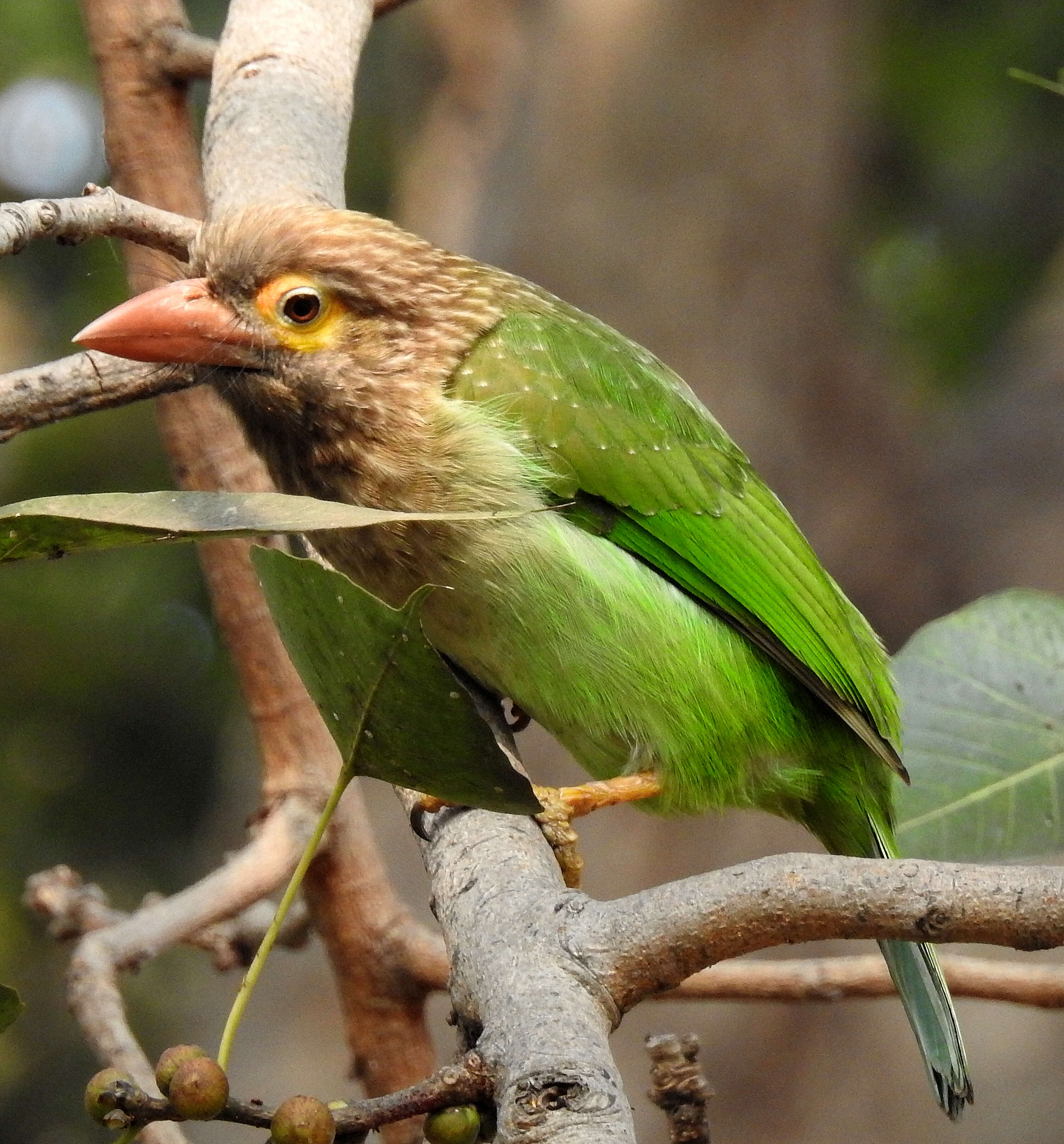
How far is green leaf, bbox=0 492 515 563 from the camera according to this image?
1.35m

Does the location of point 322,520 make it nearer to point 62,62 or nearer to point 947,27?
point 62,62

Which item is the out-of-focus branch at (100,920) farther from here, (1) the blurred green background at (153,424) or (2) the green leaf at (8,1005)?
(1) the blurred green background at (153,424)

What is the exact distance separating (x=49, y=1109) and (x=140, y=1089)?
4.64 metres

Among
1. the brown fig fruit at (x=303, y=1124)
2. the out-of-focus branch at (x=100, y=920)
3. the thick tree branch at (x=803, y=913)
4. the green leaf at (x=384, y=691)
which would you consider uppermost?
the green leaf at (x=384, y=691)

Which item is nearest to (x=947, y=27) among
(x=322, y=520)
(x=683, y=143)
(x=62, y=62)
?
(x=683, y=143)

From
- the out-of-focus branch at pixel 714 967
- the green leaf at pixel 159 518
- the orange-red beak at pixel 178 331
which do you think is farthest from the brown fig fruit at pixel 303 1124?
the orange-red beak at pixel 178 331

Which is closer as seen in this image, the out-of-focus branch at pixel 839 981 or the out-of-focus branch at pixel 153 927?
the out-of-focus branch at pixel 153 927

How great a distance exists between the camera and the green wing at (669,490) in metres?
2.62

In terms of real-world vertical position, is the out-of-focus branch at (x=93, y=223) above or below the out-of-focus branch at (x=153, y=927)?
above

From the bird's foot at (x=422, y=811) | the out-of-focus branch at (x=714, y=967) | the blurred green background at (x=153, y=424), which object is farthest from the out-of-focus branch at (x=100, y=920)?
the blurred green background at (x=153, y=424)

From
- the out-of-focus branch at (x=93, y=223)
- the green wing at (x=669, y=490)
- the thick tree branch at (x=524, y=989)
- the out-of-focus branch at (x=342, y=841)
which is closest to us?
the thick tree branch at (x=524, y=989)

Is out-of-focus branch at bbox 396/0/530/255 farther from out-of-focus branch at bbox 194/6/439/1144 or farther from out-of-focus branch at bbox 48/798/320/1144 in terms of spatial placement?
out-of-focus branch at bbox 48/798/320/1144

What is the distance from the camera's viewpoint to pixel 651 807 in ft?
8.93

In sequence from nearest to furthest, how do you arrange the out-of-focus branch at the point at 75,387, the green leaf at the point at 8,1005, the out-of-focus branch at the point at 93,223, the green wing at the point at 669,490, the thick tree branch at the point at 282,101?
1. the green leaf at the point at 8,1005
2. the out-of-focus branch at the point at 93,223
3. the out-of-focus branch at the point at 75,387
4. the green wing at the point at 669,490
5. the thick tree branch at the point at 282,101
